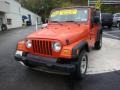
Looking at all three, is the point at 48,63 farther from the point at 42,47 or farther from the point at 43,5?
the point at 43,5

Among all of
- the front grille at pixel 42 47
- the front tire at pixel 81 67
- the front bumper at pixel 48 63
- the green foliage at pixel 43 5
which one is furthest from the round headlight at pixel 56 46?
the green foliage at pixel 43 5

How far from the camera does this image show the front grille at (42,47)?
7.22 m

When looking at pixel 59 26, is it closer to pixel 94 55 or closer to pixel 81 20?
pixel 81 20

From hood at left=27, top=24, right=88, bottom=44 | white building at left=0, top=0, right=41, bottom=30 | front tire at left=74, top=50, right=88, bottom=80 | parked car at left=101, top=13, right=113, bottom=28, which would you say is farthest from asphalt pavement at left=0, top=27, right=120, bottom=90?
white building at left=0, top=0, right=41, bottom=30

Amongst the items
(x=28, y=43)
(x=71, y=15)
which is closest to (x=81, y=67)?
(x=28, y=43)

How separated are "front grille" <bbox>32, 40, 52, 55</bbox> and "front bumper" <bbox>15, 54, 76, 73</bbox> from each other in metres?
0.17

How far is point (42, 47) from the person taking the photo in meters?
7.30

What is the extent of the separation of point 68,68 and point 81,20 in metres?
2.62

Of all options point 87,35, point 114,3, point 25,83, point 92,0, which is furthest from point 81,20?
point 114,3

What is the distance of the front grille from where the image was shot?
7.22 m

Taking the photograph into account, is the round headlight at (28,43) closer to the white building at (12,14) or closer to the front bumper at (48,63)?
the front bumper at (48,63)

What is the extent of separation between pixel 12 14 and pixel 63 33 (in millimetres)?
45451

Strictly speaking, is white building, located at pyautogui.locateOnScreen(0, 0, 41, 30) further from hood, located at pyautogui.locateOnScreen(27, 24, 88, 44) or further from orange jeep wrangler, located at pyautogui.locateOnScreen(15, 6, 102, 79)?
orange jeep wrangler, located at pyautogui.locateOnScreen(15, 6, 102, 79)

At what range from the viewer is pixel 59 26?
882cm
